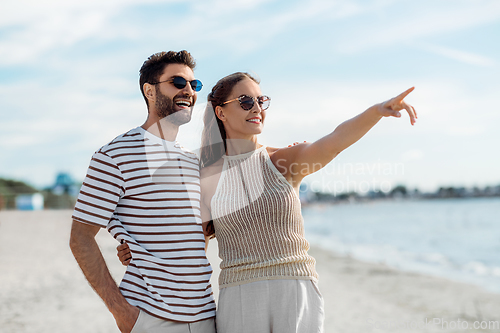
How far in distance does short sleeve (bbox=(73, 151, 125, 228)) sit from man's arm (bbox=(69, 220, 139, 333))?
7cm

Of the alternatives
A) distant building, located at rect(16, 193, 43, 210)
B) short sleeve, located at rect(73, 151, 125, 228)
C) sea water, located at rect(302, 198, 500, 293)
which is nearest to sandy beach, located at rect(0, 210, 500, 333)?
sea water, located at rect(302, 198, 500, 293)

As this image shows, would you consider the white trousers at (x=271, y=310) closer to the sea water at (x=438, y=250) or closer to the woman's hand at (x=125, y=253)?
the woman's hand at (x=125, y=253)

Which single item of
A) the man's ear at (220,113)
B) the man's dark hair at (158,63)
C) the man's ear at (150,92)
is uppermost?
the man's dark hair at (158,63)

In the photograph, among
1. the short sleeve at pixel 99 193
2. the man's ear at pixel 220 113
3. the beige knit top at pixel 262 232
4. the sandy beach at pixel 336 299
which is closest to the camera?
the short sleeve at pixel 99 193

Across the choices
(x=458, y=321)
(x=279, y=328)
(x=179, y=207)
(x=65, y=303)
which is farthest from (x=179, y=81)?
(x=458, y=321)

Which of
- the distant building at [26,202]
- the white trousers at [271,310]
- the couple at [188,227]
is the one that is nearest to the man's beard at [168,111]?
the couple at [188,227]

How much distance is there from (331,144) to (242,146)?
25.7 inches

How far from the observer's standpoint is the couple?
230cm

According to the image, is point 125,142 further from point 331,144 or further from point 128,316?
Result: point 331,144

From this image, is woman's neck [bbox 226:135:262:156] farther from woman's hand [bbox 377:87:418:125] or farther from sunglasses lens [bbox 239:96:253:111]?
woman's hand [bbox 377:87:418:125]

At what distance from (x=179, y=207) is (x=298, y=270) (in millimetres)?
733

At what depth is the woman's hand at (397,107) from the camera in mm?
2189

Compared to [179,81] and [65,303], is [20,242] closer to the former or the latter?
[65,303]

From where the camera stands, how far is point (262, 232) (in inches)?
96.3
